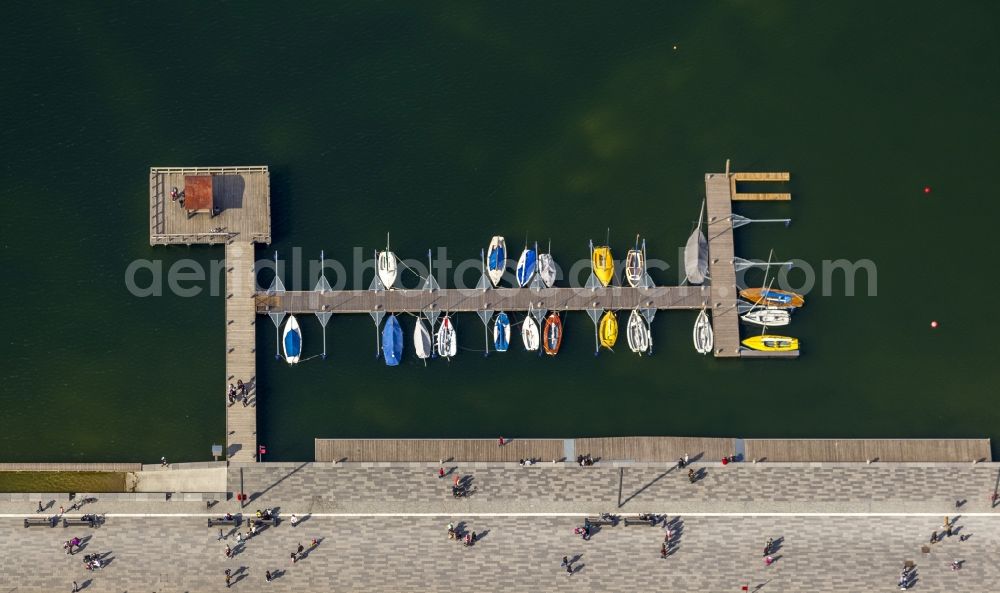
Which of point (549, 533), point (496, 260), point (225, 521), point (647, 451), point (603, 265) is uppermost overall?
point (496, 260)

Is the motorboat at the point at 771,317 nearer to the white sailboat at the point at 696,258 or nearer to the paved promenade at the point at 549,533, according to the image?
the white sailboat at the point at 696,258

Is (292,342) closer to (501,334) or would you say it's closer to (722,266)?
(501,334)

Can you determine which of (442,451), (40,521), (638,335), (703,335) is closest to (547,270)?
(638,335)

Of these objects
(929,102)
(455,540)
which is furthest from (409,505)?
(929,102)

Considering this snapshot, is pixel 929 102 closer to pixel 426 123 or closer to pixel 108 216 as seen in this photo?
pixel 426 123

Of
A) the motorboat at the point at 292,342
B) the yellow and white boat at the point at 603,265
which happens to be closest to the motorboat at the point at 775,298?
the yellow and white boat at the point at 603,265

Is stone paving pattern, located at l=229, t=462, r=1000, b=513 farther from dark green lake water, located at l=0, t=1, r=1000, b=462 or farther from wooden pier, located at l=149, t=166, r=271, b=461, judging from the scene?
wooden pier, located at l=149, t=166, r=271, b=461
